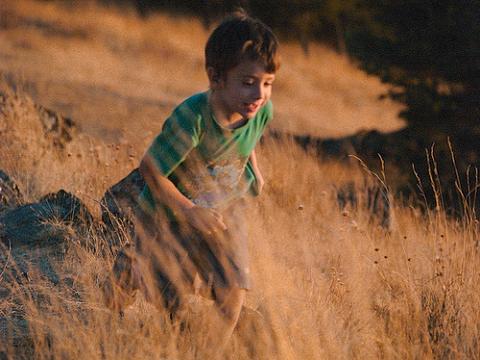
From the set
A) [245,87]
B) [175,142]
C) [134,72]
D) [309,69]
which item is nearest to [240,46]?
[245,87]

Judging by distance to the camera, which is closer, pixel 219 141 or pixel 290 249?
pixel 219 141

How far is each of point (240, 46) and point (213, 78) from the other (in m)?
Answer: 0.18

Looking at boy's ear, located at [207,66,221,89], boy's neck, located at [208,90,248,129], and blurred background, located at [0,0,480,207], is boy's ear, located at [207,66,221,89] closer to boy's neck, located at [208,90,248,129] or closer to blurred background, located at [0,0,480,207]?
boy's neck, located at [208,90,248,129]

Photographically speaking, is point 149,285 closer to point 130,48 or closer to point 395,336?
point 395,336

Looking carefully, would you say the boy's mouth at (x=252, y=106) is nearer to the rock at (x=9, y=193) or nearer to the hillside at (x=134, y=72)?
the rock at (x=9, y=193)

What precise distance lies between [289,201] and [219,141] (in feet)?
10.1

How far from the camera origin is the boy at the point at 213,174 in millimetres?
2971

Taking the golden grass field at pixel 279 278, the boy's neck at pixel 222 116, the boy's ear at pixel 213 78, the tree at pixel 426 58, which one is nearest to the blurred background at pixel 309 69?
the tree at pixel 426 58

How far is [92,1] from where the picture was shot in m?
25.9

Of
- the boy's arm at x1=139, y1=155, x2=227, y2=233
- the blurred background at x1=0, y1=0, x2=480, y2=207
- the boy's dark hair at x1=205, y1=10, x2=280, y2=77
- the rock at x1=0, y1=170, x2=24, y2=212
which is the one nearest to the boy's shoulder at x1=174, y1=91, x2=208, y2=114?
the boy's dark hair at x1=205, y1=10, x2=280, y2=77

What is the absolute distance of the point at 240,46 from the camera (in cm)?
296

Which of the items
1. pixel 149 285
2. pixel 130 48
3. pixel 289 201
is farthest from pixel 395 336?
pixel 130 48

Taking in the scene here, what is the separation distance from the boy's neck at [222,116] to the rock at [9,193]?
258cm

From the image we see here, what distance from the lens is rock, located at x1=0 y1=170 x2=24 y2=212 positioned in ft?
17.5
